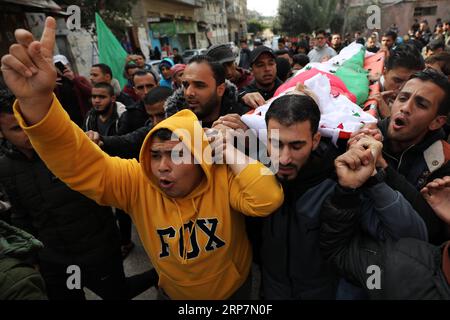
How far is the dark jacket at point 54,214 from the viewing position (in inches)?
72.7

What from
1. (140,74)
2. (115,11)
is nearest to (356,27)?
(115,11)

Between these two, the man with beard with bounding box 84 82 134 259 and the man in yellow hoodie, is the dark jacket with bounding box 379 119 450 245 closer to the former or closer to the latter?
the man in yellow hoodie

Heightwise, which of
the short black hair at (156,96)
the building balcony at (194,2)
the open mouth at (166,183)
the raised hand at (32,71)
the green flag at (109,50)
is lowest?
the open mouth at (166,183)

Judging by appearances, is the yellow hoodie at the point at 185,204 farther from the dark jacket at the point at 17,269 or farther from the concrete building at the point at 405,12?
the concrete building at the point at 405,12

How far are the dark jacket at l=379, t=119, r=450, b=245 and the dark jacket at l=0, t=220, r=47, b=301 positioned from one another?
1.63 metres

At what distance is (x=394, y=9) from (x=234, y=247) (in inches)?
1149

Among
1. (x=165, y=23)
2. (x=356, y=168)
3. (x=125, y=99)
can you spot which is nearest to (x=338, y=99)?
(x=356, y=168)

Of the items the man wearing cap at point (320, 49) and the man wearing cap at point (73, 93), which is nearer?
the man wearing cap at point (73, 93)

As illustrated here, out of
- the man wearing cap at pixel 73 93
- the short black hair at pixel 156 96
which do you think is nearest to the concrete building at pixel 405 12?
the man wearing cap at pixel 73 93

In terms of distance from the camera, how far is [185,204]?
156 centimetres

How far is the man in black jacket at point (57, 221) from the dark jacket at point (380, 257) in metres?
1.53

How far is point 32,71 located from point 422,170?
6.60ft

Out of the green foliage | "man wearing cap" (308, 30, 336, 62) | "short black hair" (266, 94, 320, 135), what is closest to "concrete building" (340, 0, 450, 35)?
the green foliage
